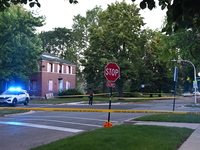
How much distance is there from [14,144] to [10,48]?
24.2 metres

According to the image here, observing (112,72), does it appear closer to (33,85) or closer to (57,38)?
(33,85)

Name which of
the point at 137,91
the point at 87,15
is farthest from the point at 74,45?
the point at 137,91

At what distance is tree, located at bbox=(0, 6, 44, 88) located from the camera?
3138cm

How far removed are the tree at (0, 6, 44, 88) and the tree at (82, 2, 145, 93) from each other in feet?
30.1

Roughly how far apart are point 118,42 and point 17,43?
47.8 ft

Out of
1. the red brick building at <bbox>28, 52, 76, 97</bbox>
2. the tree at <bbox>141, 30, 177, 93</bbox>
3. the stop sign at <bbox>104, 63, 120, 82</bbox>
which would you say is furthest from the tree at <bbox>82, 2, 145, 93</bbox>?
the stop sign at <bbox>104, 63, 120, 82</bbox>

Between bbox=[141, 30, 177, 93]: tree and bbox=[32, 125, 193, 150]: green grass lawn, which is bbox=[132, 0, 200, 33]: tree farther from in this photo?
bbox=[141, 30, 177, 93]: tree

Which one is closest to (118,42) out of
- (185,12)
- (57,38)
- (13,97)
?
(13,97)

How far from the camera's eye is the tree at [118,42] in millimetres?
39188

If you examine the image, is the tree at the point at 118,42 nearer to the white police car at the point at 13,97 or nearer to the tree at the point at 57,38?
the white police car at the point at 13,97

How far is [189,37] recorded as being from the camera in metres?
26.8

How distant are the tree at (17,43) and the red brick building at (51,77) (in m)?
7.74

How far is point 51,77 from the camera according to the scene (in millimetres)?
47500

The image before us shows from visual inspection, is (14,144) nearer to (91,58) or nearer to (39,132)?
(39,132)
